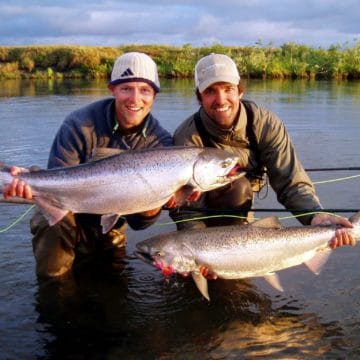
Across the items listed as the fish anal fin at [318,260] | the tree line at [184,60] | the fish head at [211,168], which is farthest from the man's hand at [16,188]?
the tree line at [184,60]

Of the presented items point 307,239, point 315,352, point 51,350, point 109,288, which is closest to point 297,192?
point 307,239

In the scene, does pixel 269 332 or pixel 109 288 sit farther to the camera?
pixel 109 288

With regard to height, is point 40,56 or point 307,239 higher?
point 40,56

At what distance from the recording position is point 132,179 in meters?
4.10

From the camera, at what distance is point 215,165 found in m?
4.07

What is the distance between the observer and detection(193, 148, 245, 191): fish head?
4.07 meters

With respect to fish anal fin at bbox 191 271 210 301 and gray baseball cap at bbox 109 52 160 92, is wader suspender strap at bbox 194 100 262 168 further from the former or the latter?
fish anal fin at bbox 191 271 210 301

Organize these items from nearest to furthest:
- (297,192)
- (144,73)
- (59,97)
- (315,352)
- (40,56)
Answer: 1. (315,352)
2. (144,73)
3. (297,192)
4. (59,97)
5. (40,56)

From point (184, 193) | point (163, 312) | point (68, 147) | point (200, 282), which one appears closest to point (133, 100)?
point (68, 147)

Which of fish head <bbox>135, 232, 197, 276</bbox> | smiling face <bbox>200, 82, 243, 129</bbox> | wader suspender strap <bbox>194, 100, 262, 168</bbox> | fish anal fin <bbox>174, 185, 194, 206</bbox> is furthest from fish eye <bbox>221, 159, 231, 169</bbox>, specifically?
wader suspender strap <bbox>194, 100, 262, 168</bbox>

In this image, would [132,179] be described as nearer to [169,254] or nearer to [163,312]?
[169,254]

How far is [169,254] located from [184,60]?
37362mm

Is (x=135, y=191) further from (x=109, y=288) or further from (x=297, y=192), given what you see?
(x=297, y=192)

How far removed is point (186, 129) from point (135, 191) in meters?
1.25
